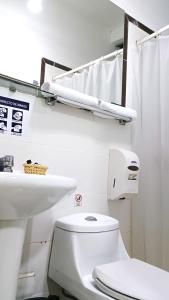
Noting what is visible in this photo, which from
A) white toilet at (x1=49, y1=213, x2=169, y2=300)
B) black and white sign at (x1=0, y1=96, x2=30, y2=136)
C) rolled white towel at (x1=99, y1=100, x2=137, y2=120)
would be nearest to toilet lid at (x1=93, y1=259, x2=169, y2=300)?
white toilet at (x1=49, y1=213, x2=169, y2=300)

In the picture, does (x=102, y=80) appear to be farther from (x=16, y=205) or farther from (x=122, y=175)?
(x=16, y=205)

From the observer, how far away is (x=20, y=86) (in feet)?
3.64

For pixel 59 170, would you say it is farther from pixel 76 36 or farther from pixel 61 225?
pixel 76 36

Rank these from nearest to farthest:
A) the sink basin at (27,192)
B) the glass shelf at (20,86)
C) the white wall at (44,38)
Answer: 1. the sink basin at (27,192)
2. the glass shelf at (20,86)
3. the white wall at (44,38)

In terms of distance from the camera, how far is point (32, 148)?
1.16 meters

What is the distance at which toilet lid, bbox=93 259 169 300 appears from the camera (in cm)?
81

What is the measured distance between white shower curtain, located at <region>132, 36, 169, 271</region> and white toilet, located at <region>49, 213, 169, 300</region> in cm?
34

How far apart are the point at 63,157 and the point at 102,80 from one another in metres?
0.60

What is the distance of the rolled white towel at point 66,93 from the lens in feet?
3.79

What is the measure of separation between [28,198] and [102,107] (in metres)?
0.73

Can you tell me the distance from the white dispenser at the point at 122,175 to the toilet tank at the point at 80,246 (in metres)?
0.26

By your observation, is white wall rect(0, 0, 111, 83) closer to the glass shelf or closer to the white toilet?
the glass shelf

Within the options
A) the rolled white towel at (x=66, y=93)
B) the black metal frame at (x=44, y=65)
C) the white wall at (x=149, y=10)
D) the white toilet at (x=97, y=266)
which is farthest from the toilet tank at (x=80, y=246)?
the white wall at (x=149, y=10)

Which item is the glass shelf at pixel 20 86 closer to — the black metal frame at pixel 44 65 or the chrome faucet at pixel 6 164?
the black metal frame at pixel 44 65
